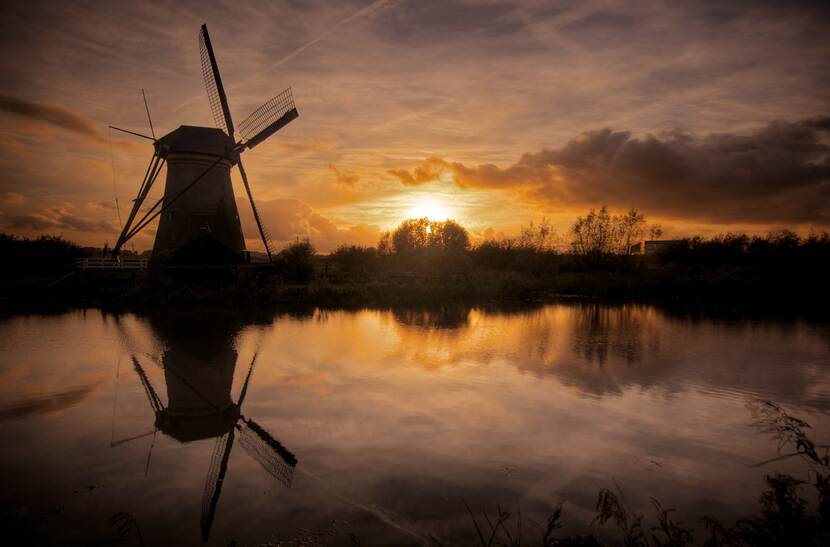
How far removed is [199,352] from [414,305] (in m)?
15.5

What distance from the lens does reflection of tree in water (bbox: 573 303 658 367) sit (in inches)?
529

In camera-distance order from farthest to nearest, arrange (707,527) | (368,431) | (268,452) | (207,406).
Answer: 1. (207,406)
2. (368,431)
3. (268,452)
4. (707,527)

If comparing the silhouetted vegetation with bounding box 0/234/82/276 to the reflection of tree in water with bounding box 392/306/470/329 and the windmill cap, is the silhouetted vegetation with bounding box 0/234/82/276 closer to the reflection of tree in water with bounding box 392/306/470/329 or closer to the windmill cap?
the windmill cap

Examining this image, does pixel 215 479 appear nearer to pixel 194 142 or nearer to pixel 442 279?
pixel 194 142

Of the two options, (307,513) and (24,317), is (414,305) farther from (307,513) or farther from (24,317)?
(307,513)

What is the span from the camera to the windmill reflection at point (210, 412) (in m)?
5.97

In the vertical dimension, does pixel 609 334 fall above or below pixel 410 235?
below

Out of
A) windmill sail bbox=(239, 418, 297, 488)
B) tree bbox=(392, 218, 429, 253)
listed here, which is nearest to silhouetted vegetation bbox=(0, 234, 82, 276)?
windmill sail bbox=(239, 418, 297, 488)

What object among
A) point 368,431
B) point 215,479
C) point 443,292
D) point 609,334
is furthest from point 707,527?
point 443,292

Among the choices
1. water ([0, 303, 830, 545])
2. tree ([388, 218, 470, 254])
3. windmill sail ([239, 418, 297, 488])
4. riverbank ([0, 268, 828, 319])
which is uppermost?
tree ([388, 218, 470, 254])

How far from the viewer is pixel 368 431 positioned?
739 cm

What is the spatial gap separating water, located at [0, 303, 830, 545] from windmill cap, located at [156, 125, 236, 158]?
1254 cm

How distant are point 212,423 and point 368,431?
2724mm

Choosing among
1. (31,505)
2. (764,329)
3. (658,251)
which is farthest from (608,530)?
(658,251)
